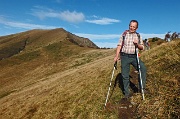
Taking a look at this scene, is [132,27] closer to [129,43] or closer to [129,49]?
[129,43]

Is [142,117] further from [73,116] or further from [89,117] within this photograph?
[73,116]

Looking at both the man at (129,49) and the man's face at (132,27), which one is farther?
the man at (129,49)

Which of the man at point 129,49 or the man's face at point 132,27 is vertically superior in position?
the man's face at point 132,27

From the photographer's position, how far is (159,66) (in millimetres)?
17297

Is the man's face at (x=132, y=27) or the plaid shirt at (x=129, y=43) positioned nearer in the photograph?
the man's face at (x=132, y=27)

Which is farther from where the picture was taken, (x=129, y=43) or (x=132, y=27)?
(x=129, y=43)

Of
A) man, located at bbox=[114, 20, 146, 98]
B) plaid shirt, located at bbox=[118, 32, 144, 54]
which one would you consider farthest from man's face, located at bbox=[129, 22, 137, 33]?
plaid shirt, located at bbox=[118, 32, 144, 54]

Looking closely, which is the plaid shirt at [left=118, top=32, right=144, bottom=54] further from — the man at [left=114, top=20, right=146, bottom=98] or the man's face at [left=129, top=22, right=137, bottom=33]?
the man's face at [left=129, top=22, right=137, bottom=33]

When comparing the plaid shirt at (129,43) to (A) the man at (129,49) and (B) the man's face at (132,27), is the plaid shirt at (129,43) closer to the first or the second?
(A) the man at (129,49)

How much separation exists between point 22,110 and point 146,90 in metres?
13.7

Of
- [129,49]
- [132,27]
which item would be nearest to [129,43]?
[129,49]

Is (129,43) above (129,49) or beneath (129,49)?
above

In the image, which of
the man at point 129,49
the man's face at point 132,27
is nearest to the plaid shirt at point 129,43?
the man at point 129,49

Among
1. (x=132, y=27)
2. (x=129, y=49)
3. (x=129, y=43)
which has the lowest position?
(x=129, y=49)
